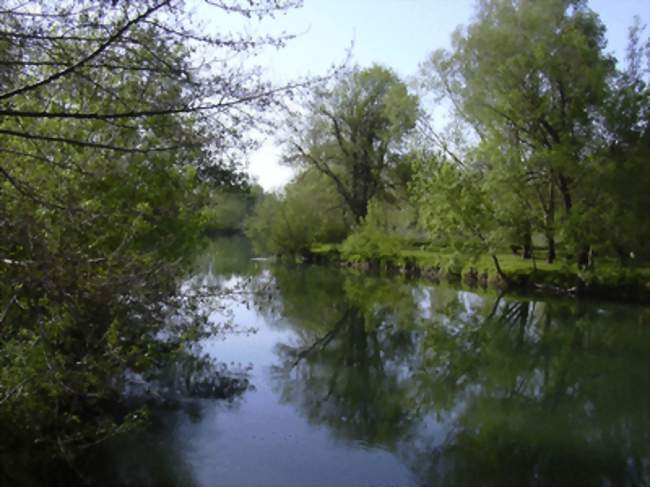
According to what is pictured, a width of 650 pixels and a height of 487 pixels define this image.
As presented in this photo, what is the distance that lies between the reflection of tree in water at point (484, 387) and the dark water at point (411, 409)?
0.03 meters

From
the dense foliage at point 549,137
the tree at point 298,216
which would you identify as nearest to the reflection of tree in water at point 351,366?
the dense foliage at point 549,137

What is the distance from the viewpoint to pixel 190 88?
4648 millimetres

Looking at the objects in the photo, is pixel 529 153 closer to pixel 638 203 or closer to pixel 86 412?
pixel 638 203

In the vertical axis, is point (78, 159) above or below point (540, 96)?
below

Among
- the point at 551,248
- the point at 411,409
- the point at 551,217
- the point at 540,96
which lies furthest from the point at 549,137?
the point at 411,409

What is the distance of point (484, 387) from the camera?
9891 millimetres

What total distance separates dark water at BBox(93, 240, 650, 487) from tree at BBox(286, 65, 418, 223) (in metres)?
20.0

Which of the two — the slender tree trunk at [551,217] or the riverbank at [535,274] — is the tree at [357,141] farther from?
the slender tree trunk at [551,217]

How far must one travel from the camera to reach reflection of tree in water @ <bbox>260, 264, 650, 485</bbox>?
6.85m

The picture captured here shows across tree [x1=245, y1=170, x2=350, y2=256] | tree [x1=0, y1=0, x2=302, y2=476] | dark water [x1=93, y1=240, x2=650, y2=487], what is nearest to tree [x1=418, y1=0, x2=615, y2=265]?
dark water [x1=93, y1=240, x2=650, y2=487]

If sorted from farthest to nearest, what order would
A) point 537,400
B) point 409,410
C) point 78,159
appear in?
point 537,400
point 409,410
point 78,159

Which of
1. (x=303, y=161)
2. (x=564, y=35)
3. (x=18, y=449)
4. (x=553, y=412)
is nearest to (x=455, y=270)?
(x=564, y=35)

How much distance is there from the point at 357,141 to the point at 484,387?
A: 26.8 m

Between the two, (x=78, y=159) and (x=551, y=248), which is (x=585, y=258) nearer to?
(x=551, y=248)
